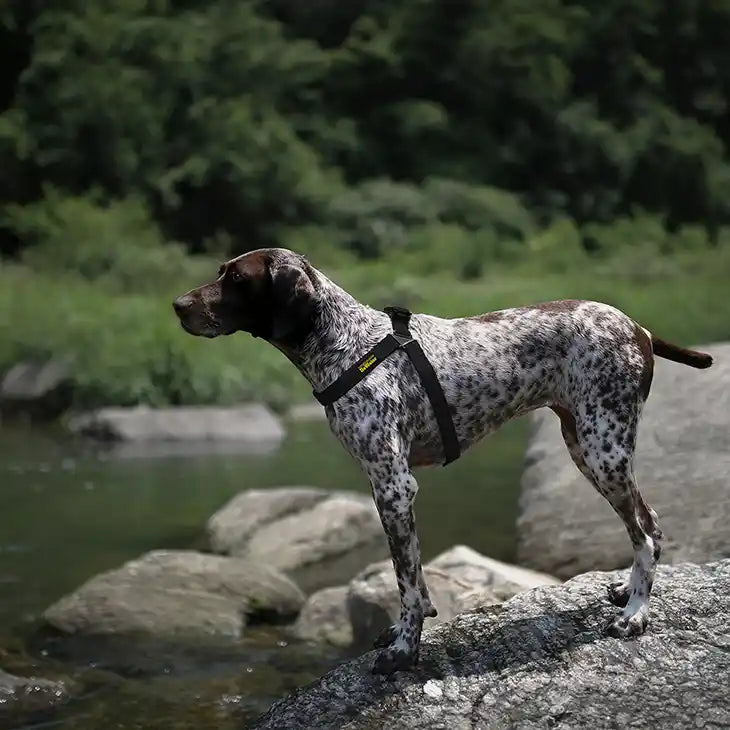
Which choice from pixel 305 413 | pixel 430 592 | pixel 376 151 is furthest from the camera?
pixel 376 151

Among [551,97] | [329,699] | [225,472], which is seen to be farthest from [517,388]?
[551,97]

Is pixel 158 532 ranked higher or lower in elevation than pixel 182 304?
lower

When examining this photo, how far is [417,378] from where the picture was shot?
3824 millimetres

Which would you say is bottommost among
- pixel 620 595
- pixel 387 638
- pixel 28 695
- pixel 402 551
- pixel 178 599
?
pixel 178 599

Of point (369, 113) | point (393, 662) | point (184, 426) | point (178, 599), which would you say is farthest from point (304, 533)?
point (369, 113)

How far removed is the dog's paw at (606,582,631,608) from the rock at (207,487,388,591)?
385 centimetres

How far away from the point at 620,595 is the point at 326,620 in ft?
9.12

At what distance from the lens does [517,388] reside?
389 centimetres

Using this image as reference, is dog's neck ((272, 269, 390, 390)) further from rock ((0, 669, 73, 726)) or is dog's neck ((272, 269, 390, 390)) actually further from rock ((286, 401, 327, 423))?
rock ((286, 401, 327, 423))

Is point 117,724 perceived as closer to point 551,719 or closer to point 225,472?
point 551,719

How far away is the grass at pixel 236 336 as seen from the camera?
567 inches

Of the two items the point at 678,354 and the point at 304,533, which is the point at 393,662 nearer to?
the point at 678,354

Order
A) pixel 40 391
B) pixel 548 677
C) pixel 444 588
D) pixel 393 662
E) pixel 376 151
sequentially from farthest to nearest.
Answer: pixel 376 151, pixel 40 391, pixel 444 588, pixel 393 662, pixel 548 677

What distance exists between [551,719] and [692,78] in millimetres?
27978
